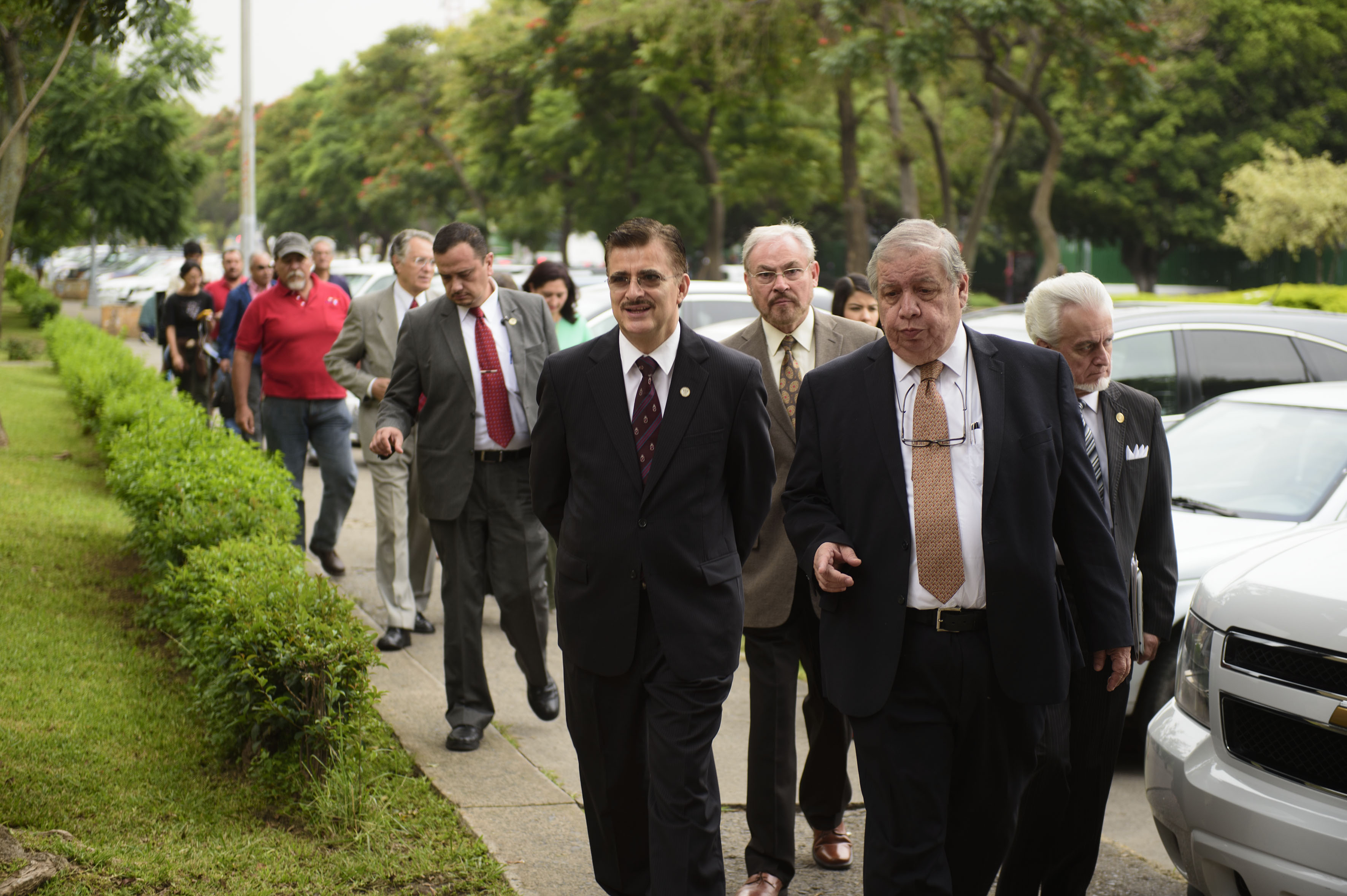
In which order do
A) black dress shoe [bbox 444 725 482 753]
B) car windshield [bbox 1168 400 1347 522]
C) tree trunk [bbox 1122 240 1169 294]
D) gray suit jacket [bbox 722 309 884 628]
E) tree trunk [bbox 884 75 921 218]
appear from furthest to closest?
tree trunk [bbox 1122 240 1169 294], tree trunk [bbox 884 75 921 218], car windshield [bbox 1168 400 1347 522], black dress shoe [bbox 444 725 482 753], gray suit jacket [bbox 722 309 884 628]

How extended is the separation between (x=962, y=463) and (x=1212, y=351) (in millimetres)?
5558

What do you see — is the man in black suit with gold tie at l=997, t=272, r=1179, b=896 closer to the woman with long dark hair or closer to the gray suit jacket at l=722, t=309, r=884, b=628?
the gray suit jacket at l=722, t=309, r=884, b=628

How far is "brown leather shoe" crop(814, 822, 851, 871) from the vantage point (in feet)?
14.7

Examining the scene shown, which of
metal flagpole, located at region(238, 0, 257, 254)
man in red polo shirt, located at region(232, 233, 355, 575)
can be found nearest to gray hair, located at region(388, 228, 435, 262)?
man in red polo shirt, located at region(232, 233, 355, 575)

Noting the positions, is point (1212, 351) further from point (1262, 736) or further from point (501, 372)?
point (1262, 736)

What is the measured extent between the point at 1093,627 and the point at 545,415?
1602 mm

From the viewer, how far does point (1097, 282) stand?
12.6 ft

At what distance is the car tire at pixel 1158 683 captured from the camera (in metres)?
5.64

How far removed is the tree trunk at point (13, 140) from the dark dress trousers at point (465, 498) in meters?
A: 5.75

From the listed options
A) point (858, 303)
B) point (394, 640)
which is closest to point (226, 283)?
point (394, 640)

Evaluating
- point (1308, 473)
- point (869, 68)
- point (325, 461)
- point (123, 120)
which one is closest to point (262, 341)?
point (325, 461)

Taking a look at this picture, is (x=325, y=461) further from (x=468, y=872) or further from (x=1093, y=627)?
(x=1093, y=627)

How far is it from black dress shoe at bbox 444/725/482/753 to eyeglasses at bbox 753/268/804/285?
2.21 meters

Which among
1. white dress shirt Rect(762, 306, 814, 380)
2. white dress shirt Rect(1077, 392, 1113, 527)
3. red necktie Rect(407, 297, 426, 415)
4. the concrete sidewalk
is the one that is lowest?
the concrete sidewalk
